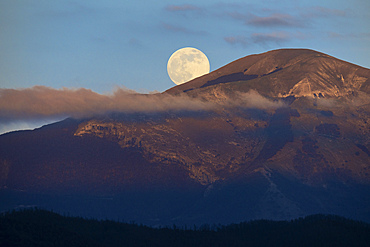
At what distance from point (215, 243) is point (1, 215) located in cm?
7751

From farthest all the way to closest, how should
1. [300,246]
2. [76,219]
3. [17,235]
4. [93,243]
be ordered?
[300,246], [76,219], [93,243], [17,235]

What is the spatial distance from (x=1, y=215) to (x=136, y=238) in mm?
50450

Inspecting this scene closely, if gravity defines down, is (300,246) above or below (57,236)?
below

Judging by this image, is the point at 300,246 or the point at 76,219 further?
the point at 300,246

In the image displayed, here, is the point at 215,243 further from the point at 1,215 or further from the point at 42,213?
the point at 1,215

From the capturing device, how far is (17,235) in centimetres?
13138

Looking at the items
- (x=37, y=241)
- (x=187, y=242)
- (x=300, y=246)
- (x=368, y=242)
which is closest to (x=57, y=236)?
(x=37, y=241)

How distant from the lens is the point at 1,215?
141 metres

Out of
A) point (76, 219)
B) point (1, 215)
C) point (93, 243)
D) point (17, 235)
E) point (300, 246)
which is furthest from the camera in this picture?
point (300, 246)

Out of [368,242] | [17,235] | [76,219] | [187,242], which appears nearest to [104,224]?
[76,219]

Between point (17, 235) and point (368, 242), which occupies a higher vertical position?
point (17, 235)

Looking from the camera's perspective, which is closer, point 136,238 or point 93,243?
point 93,243

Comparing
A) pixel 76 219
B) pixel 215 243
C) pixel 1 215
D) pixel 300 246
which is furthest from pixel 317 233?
pixel 1 215

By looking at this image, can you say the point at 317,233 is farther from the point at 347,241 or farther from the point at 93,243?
the point at 93,243
